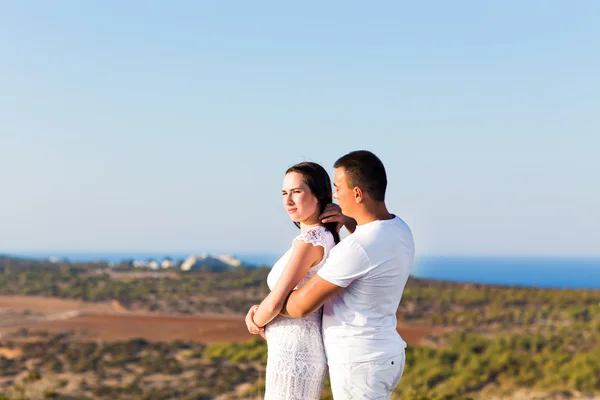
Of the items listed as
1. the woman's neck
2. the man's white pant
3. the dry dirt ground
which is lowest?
the dry dirt ground

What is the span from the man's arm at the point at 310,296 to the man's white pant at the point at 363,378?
27 centimetres

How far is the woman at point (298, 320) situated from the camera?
278 centimetres

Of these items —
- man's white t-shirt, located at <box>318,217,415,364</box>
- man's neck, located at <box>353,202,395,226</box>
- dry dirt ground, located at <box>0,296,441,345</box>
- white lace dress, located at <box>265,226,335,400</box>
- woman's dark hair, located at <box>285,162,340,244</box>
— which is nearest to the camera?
man's white t-shirt, located at <box>318,217,415,364</box>

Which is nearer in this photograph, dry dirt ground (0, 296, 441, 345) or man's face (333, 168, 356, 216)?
man's face (333, 168, 356, 216)

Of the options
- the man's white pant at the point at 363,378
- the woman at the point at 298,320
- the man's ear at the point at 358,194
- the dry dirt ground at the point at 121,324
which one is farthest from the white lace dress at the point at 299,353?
the dry dirt ground at the point at 121,324

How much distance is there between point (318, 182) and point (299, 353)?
74 centimetres

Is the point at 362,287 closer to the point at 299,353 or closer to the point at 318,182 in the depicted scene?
the point at 299,353

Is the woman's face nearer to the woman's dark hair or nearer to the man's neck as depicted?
the woman's dark hair

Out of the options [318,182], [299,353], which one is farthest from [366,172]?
[299,353]

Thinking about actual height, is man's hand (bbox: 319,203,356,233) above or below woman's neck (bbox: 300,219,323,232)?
above

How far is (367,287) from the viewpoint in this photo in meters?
2.65

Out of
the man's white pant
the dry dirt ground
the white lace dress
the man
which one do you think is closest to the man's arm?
the man

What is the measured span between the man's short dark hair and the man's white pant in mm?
671

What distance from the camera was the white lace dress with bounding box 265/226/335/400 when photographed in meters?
2.81
